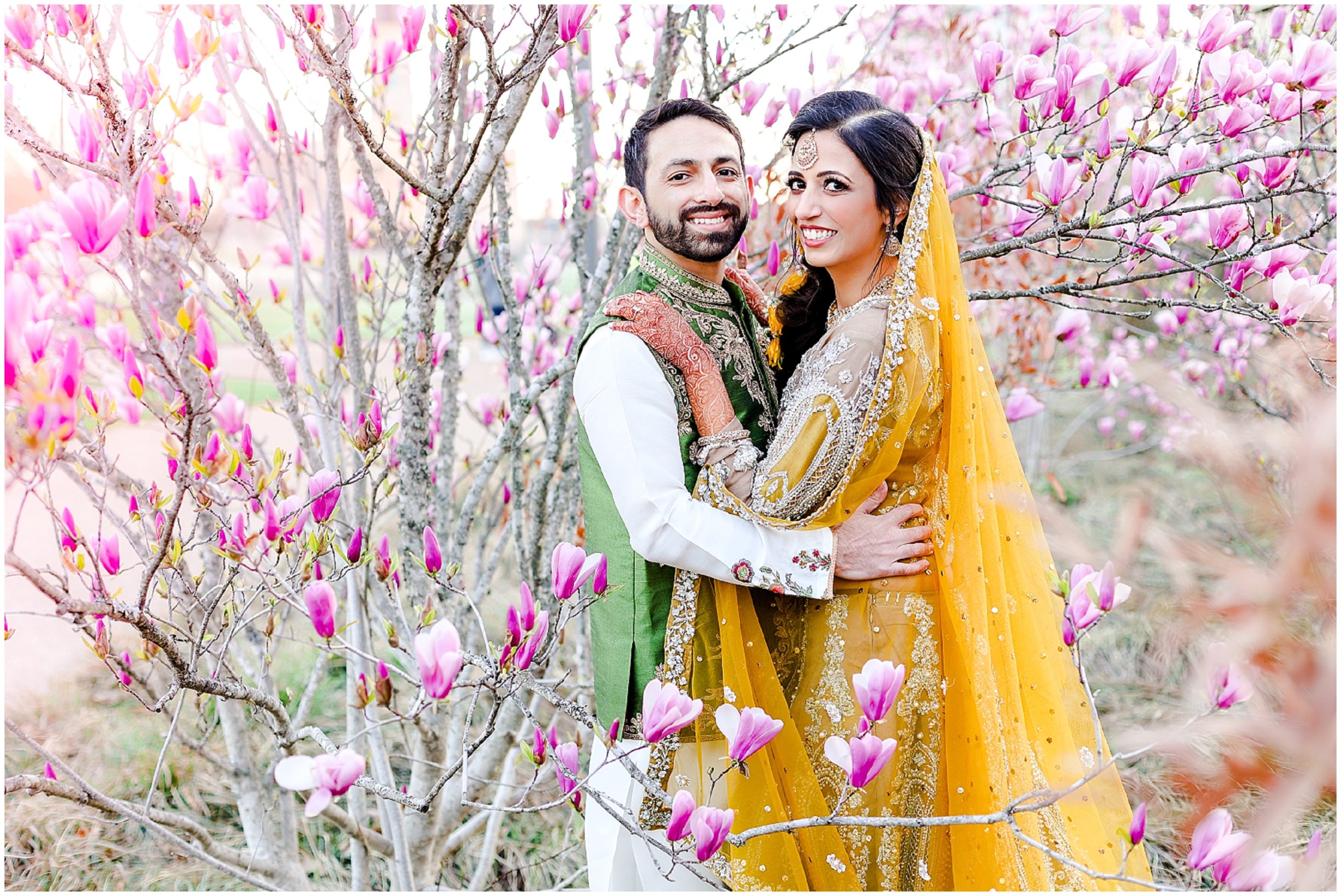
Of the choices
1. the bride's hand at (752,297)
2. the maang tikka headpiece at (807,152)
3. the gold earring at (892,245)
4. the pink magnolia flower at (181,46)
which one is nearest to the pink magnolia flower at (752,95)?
the bride's hand at (752,297)

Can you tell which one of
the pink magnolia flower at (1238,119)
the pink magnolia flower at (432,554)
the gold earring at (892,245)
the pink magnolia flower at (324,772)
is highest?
the pink magnolia flower at (1238,119)

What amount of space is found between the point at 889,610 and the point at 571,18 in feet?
4.05

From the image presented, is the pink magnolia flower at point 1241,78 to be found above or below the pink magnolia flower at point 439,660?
above

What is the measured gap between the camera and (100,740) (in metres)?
3.21

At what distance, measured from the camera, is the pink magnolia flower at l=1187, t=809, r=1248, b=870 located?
105cm

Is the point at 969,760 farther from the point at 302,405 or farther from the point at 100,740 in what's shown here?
the point at 100,740

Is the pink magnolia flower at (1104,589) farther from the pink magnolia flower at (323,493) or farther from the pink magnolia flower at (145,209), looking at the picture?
the pink magnolia flower at (145,209)

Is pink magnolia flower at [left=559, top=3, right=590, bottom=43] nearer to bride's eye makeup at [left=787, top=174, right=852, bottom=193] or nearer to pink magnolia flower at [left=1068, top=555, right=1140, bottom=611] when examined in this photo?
bride's eye makeup at [left=787, top=174, right=852, bottom=193]

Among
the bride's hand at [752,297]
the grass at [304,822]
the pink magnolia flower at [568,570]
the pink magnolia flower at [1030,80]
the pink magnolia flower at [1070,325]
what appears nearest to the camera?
the pink magnolia flower at [568,570]

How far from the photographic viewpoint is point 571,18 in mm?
1517

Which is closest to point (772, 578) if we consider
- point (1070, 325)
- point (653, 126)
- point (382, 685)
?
point (382, 685)

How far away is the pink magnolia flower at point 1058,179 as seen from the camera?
1641 mm

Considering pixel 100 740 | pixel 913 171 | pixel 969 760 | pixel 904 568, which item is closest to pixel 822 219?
pixel 913 171

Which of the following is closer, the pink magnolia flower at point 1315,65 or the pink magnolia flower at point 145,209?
the pink magnolia flower at point 145,209
